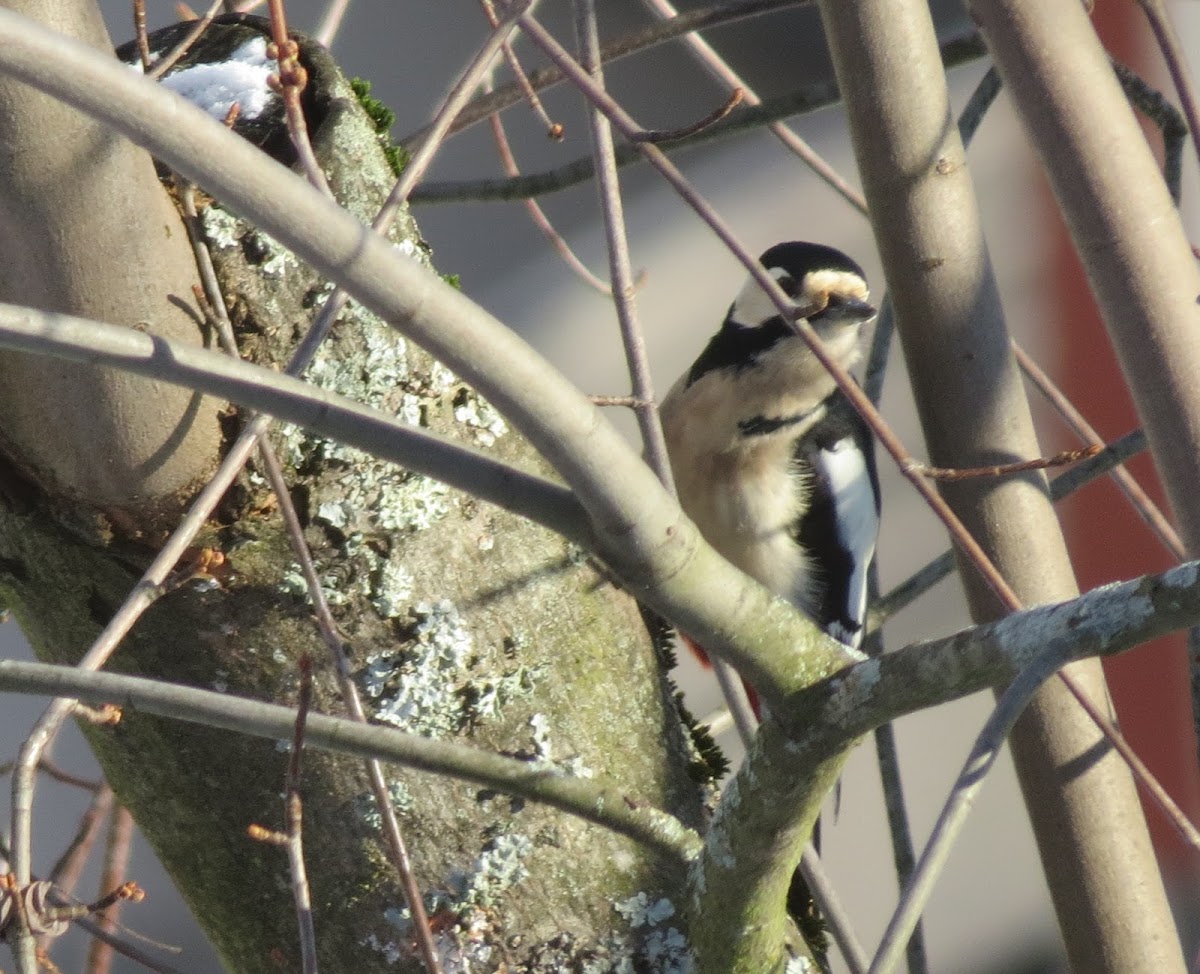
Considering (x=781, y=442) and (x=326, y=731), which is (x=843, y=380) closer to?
(x=326, y=731)

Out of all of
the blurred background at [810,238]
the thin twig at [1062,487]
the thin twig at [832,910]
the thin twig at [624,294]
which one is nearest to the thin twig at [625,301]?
the thin twig at [624,294]

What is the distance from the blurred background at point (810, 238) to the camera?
10.0 ft

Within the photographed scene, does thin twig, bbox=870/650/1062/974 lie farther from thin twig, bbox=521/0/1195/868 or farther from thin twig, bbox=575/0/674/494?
thin twig, bbox=575/0/674/494

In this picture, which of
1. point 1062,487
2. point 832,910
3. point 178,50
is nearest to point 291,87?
point 178,50

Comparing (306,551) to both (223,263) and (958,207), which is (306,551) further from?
(958,207)

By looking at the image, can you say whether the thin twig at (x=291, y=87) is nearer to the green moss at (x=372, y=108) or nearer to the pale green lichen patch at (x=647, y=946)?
the green moss at (x=372, y=108)

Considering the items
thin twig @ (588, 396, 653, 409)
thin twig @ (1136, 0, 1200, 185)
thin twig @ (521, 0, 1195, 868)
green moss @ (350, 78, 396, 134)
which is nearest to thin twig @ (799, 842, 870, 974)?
thin twig @ (521, 0, 1195, 868)

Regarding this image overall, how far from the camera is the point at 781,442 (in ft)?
6.29

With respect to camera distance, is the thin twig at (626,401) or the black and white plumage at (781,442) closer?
the thin twig at (626,401)

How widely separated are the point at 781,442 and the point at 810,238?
57.3 inches

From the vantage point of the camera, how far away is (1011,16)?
1.14 m

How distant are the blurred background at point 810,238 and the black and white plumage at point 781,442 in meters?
1.12

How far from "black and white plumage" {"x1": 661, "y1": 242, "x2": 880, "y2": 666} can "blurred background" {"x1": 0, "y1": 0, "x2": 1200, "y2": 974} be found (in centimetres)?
112

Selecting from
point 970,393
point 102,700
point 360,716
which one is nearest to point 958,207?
point 970,393
